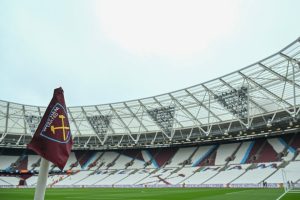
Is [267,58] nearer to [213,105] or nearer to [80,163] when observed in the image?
[213,105]

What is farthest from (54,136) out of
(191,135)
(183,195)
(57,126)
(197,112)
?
(191,135)

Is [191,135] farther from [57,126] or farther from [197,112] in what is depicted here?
[57,126]

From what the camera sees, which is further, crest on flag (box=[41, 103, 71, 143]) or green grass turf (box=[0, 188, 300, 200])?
green grass turf (box=[0, 188, 300, 200])

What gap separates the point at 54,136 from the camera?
4848 mm

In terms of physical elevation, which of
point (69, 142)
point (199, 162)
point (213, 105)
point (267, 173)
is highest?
point (213, 105)

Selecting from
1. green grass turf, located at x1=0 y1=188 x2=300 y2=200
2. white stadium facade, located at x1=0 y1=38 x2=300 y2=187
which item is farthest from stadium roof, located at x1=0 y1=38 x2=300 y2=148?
green grass turf, located at x1=0 y1=188 x2=300 y2=200

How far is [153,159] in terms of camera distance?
2534 inches

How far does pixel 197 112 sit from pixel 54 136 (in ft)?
152

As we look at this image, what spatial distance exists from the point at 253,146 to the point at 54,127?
176 ft

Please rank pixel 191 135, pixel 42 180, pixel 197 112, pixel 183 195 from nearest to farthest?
pixel 42 180 → pixel 183 195 → pixel 197 112 → pixel 191 135

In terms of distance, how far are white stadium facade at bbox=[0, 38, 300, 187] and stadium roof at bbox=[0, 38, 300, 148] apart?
145 mm

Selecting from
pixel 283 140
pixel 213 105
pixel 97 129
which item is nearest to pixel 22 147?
pixel 97 129

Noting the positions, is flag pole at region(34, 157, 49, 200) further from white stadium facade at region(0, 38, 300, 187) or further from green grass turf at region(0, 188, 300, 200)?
white stadium facade at region(0, 38, 300, 187)

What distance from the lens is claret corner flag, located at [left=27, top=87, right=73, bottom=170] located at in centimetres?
473
